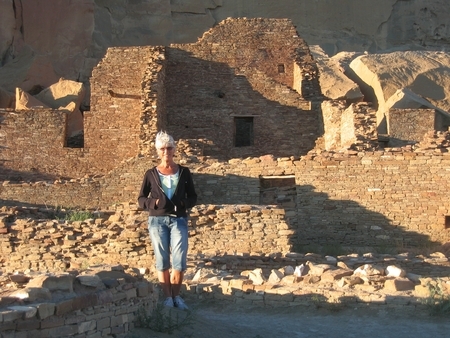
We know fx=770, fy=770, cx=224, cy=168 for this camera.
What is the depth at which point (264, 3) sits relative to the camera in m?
38.6

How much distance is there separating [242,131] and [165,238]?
523 inches

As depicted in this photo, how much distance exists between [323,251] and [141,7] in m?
25.7

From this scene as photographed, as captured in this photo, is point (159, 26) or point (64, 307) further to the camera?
point (159, 26)

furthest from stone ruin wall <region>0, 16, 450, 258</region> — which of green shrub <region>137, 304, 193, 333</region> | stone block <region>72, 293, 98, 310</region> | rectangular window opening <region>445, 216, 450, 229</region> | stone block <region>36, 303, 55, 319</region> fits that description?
stone block <region>36, 303, 55, 319</region>

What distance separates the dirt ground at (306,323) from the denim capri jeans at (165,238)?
21.6 inches

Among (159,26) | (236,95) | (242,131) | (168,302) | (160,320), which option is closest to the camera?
(160,320)

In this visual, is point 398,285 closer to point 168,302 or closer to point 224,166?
point 168,302

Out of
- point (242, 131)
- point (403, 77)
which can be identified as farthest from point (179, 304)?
point (403, 77)

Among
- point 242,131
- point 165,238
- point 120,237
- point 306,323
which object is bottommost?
point 306,323

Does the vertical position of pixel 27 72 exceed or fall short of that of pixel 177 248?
it exceeds it

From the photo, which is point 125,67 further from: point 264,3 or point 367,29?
point 367,29

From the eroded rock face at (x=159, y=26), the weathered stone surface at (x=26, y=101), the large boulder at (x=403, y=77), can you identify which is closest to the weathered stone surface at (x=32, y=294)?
the weathered stone surface at (x=26, y=101)

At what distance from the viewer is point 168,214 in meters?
7.75

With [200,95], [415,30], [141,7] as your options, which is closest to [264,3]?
[141,7]
